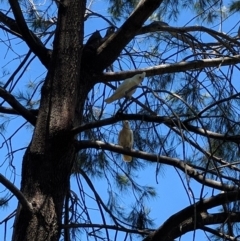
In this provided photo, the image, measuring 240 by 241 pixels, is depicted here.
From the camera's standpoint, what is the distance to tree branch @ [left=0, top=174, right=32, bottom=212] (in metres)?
2.30

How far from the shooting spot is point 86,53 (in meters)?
2.92

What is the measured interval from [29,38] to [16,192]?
2.50ft

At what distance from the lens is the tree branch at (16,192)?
230cm

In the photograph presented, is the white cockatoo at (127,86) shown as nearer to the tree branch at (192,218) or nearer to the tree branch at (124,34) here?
the tree branch at (124,34)

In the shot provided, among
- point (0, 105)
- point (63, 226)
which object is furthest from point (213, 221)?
point (0, 105)

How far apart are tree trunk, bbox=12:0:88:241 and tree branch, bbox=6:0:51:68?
3.5 inches

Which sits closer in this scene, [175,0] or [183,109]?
[183,109]

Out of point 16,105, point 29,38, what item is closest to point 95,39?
point 29,38

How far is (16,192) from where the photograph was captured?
7.60 ft

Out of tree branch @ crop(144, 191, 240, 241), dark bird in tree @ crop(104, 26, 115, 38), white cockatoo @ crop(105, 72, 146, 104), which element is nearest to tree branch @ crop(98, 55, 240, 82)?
white cockatoo @ crop(105, 72, 146, 104)

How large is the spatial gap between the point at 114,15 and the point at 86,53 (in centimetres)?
88

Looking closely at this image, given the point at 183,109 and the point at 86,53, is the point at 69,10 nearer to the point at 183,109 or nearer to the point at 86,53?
the point at 86,53

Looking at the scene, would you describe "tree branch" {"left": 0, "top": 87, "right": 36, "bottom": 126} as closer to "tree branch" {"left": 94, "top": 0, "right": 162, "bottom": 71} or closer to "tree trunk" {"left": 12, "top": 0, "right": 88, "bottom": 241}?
"tree trunk" {"left": 12, "top": 0, "right": 88, "bottom": 241}

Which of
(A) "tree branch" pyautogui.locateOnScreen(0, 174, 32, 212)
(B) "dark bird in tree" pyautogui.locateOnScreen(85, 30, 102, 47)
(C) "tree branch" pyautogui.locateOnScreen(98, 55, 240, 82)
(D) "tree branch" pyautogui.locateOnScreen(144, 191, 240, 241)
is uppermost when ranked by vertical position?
(B) "dark bird in tree" pyautogui.locateOnScreen(85, 30, 102, 47)
